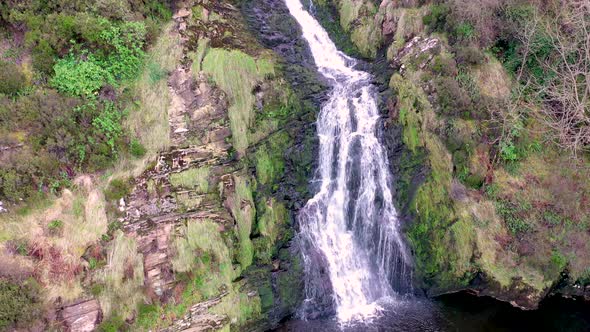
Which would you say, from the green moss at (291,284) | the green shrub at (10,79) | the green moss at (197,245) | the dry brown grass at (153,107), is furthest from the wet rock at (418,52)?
the green shrub at (10,79)

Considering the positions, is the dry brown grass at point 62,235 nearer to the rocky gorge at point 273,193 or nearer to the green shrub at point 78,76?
the rocky gorge at point 273,193

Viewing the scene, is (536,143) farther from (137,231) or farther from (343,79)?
(137,231)

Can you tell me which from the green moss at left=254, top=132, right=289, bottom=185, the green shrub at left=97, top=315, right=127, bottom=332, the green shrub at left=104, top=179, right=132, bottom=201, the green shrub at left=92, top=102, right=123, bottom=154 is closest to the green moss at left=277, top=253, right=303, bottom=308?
the green moss at left=254, top=132, right=289, bottom=185

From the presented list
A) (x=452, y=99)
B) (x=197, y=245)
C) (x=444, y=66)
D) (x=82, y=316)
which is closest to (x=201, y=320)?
(x=197, y=245)

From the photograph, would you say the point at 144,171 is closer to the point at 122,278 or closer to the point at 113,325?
the point at 122,278

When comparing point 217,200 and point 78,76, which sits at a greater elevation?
point 78,76

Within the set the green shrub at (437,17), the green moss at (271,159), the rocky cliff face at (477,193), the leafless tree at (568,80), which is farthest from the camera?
the green shrub at (437,17)
